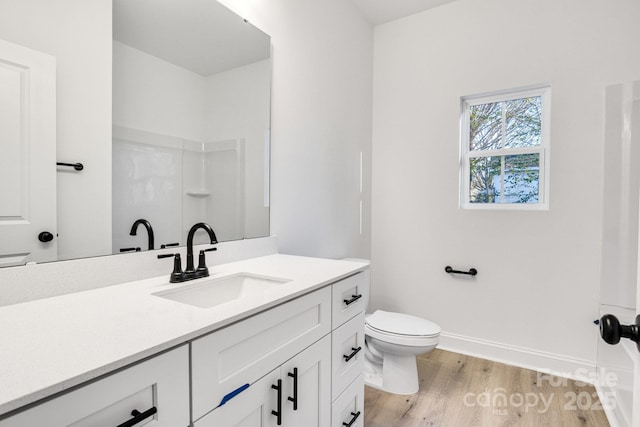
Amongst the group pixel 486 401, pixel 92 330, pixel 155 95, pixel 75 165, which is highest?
pixel 155 95

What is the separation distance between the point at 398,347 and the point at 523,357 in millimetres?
1093

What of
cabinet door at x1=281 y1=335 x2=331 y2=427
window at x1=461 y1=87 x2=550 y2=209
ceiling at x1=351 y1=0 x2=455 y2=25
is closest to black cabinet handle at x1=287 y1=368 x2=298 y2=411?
cabinet door at x1=281 y1=335 x2=331 y2=427

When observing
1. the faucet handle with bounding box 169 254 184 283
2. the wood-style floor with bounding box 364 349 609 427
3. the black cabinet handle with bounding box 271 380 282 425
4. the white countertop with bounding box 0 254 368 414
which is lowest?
the wood-style floor with bounding box 364 349 609 427

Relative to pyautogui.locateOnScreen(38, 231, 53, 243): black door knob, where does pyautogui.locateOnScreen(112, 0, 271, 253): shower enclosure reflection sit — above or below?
above

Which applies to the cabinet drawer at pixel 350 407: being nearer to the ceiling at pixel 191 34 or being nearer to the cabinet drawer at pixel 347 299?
the cabinet drawer at pixel 347 299

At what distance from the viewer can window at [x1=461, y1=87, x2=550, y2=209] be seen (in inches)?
89.7

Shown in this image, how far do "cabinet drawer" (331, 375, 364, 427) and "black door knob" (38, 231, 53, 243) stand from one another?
1.11 metres

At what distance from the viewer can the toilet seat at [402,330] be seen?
1.83 metres

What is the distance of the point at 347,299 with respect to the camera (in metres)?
1.32

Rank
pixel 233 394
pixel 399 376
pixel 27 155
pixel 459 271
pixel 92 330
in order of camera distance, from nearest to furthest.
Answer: pixel 92 330 < pixel 233 394 < pixel 27 155 < pixel 399 376 < pixel 459 271

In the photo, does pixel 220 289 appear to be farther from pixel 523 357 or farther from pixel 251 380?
pixel 523 357

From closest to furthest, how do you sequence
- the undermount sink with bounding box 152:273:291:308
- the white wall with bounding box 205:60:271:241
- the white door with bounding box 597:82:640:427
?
the undermount sink with bounding box 152:273:291:308 → the white wall with bounding box 205:60:271:241 → the white door with bounding box 597:82:640:427

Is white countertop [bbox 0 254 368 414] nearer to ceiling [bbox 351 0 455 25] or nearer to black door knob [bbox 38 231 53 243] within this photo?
black door knob [bbox 38 231 53 243]

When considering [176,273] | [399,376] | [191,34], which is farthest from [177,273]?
[399,376]
